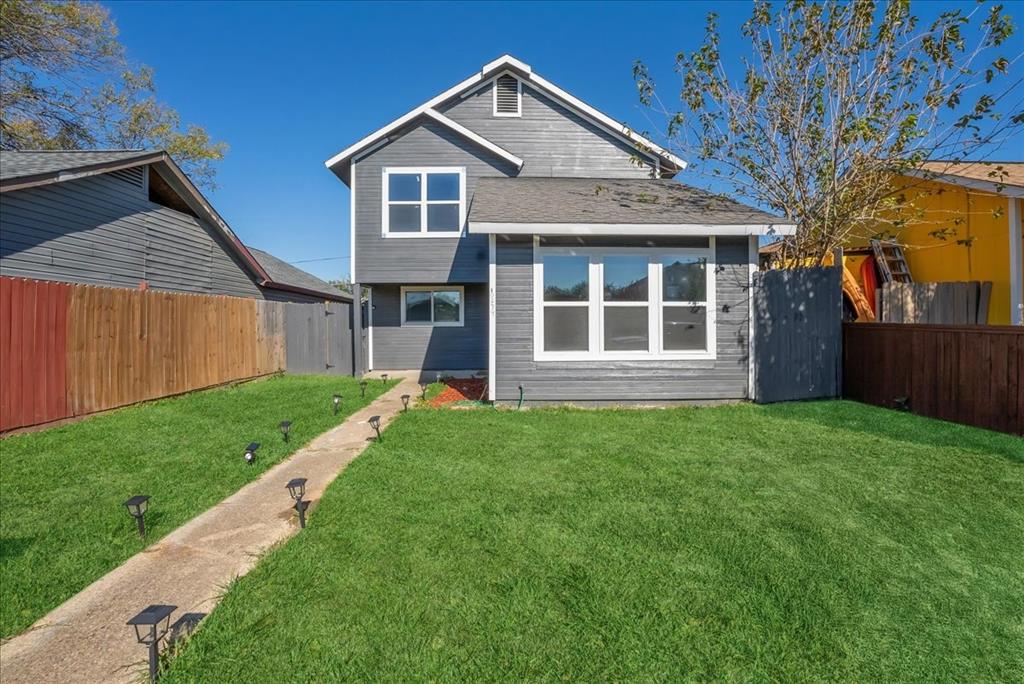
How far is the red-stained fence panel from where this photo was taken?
5.73m

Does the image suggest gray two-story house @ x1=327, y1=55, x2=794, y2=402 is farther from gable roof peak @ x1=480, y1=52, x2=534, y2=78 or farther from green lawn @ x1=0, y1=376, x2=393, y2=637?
green lawn @ x1=0, y1=376, x2=393, y2=637

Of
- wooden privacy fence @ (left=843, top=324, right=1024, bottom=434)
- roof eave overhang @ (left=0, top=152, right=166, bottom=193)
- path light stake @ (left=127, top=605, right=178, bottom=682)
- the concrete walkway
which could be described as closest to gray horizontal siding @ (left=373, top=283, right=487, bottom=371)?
roof eave overhang @ (left=0, top=152, right=166, bottom=193)

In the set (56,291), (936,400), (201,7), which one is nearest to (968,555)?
(936,400)

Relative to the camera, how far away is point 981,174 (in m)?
9.48

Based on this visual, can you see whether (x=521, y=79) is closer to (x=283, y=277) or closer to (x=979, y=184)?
(x=979, y=184)

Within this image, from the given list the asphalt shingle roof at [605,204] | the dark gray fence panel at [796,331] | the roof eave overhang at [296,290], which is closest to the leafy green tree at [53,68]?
the roof eave overhang at [296,290]

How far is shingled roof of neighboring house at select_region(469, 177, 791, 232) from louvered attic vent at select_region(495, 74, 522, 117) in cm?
252

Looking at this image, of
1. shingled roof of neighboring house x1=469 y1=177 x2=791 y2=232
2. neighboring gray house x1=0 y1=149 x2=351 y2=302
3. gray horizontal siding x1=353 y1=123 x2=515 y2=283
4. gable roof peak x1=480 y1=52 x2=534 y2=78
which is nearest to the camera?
shingled roof of neighboring house x1=469 y1=177 x2=791 y2=232

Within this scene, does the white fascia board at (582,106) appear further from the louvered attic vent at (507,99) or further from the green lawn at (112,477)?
the green lawn at (112,477)

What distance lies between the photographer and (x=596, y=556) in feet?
9.64

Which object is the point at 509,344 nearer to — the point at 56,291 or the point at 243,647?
Answer: the point at 243,647

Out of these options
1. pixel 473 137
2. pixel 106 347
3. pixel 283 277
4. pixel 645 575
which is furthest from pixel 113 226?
pixel 645 575

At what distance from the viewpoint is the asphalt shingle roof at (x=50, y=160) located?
738 centimetres

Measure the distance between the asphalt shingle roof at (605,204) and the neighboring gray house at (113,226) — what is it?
23.7 feet
